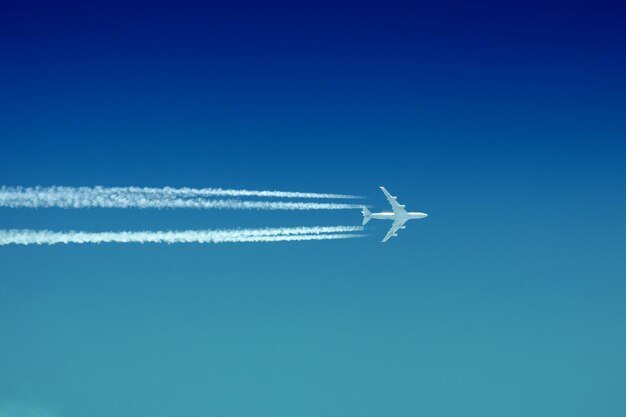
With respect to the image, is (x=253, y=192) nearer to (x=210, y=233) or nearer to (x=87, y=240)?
(x=210, y=233)

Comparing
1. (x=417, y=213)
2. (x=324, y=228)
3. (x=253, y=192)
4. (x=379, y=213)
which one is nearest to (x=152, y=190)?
(x=253, y=192)

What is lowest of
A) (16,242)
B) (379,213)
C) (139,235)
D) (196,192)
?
(16,242)

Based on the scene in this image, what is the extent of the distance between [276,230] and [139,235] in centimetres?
2380

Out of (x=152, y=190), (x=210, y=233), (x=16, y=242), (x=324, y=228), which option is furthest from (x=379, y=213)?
(x=16, y=242)

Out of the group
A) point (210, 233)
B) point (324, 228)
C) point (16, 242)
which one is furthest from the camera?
point (324, 228)

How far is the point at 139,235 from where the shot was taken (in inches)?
3848

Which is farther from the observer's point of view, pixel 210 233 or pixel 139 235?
pixel 210 233

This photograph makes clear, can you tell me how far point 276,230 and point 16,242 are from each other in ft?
134

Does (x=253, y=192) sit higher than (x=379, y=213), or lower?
lower

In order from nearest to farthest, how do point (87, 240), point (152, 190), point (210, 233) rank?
1. point (87, 240)
2. point (152, 190)
3. point (210, 233)

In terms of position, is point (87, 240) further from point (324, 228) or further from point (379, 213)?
point (379, 213)

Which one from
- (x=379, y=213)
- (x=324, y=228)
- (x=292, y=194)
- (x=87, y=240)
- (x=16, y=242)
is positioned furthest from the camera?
(x=379, y=213)

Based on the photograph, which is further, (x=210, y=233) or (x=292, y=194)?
(x=292, y=194)

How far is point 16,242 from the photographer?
278ft
